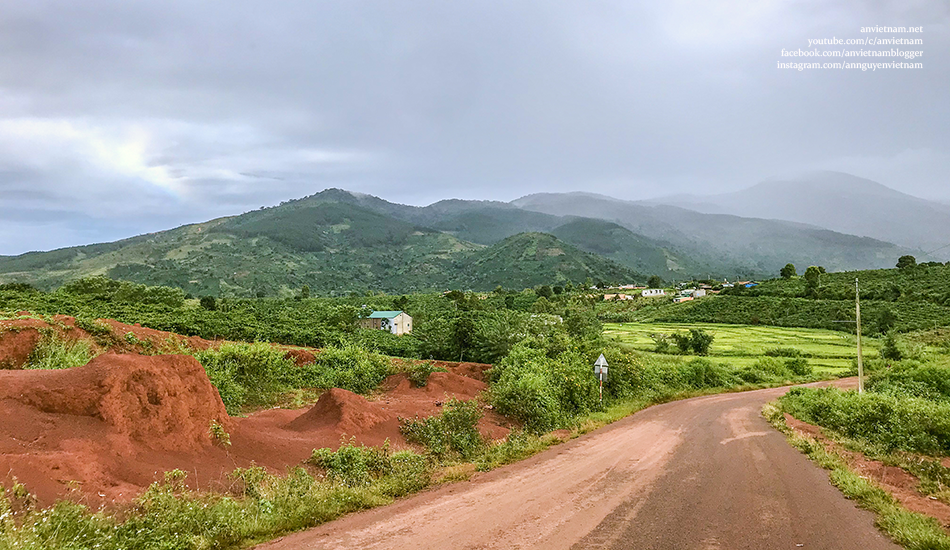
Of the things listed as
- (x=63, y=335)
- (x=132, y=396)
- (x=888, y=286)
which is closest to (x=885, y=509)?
(x=132, y=396)

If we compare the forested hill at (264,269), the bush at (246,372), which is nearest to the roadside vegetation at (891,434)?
the bush at (246,372)

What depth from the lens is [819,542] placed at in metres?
7.34

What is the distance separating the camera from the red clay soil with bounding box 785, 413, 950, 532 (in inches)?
352

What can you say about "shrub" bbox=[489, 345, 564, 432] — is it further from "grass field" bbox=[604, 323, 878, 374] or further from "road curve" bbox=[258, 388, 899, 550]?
"grass field" bbox=[604, 323, 878, 374]

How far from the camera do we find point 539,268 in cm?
17200

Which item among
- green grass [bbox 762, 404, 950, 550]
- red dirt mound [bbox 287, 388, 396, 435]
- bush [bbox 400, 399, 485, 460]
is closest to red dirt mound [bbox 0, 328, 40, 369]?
red dirt mound [bbox 287, 388, 396, 435]

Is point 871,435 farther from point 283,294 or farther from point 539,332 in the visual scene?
point 283,294

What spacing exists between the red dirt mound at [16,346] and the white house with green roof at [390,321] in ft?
150

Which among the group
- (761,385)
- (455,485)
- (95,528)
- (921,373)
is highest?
(95,528)

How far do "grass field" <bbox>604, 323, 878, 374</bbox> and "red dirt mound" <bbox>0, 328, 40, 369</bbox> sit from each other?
1510 inches

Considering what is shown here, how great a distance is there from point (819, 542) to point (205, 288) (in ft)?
465

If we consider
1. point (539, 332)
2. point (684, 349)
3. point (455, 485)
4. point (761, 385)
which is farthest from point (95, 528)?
point (684, 349)

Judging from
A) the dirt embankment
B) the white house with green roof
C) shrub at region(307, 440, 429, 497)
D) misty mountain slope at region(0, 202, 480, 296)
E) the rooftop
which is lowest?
the white house with green roof

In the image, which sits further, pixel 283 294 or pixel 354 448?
pixel 283 294
